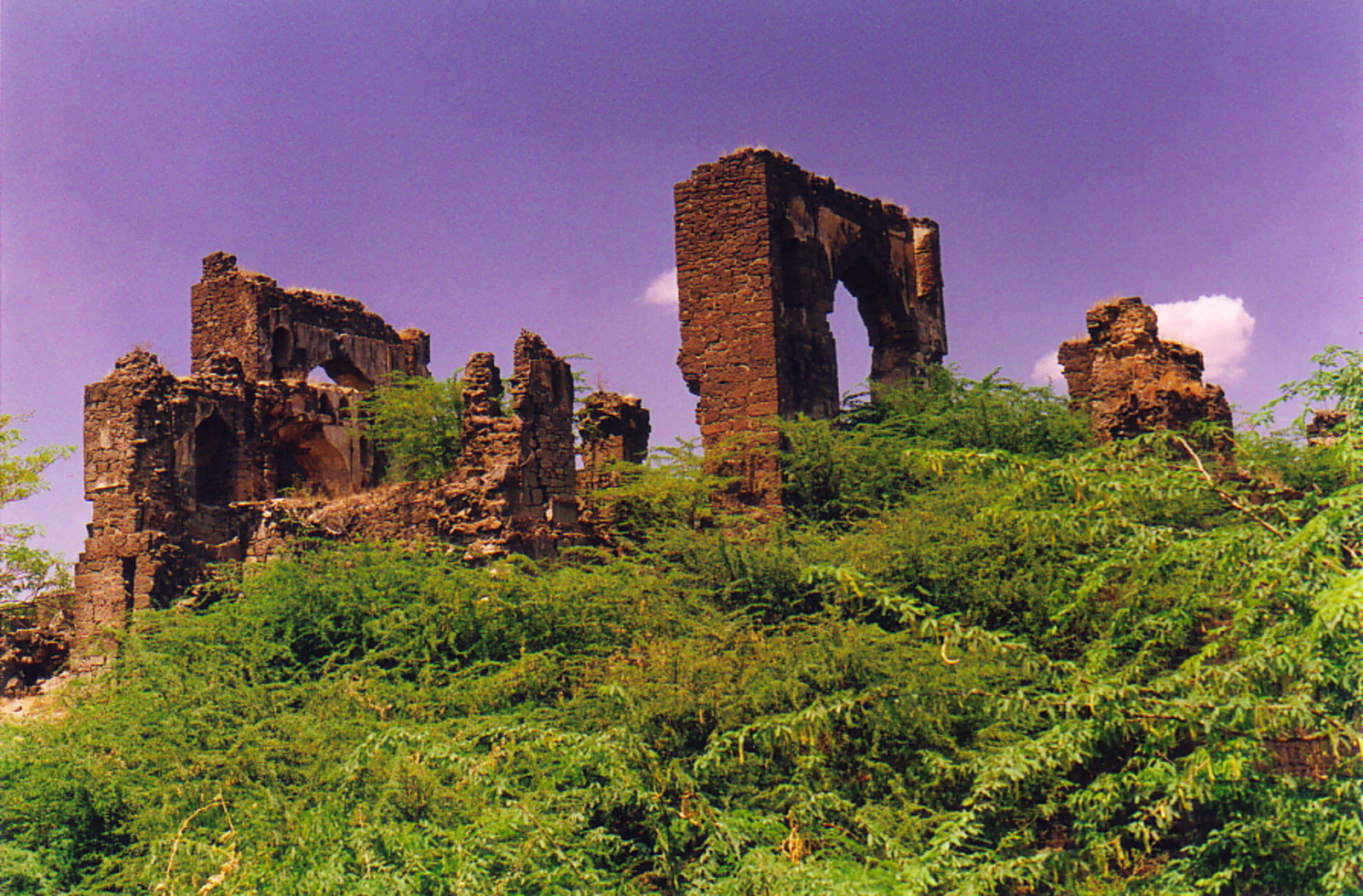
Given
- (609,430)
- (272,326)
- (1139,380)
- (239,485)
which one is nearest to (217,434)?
(239,485)

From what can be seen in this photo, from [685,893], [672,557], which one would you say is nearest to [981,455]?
[685,893]

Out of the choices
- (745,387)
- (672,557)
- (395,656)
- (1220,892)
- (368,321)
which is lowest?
(1220,892)

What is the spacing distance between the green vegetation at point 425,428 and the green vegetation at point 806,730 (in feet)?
29.4

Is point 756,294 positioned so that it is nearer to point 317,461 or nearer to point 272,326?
point 317,461

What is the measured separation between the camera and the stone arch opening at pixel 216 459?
18.7m

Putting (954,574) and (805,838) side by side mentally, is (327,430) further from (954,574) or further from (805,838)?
(805,838)

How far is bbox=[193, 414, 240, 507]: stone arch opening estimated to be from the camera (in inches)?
734

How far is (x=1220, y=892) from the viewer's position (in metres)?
6.05

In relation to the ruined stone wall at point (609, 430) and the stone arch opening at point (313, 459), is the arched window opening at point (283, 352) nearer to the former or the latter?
the stone arch opening at point (313, 459)

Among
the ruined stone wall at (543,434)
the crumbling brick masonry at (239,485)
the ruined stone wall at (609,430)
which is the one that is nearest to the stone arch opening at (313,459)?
the crumbling brick masonry at (239,485)

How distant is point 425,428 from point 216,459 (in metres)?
3.70

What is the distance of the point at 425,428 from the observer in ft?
63.4

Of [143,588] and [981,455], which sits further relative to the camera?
[143,588]

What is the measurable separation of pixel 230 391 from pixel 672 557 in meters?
10.4
